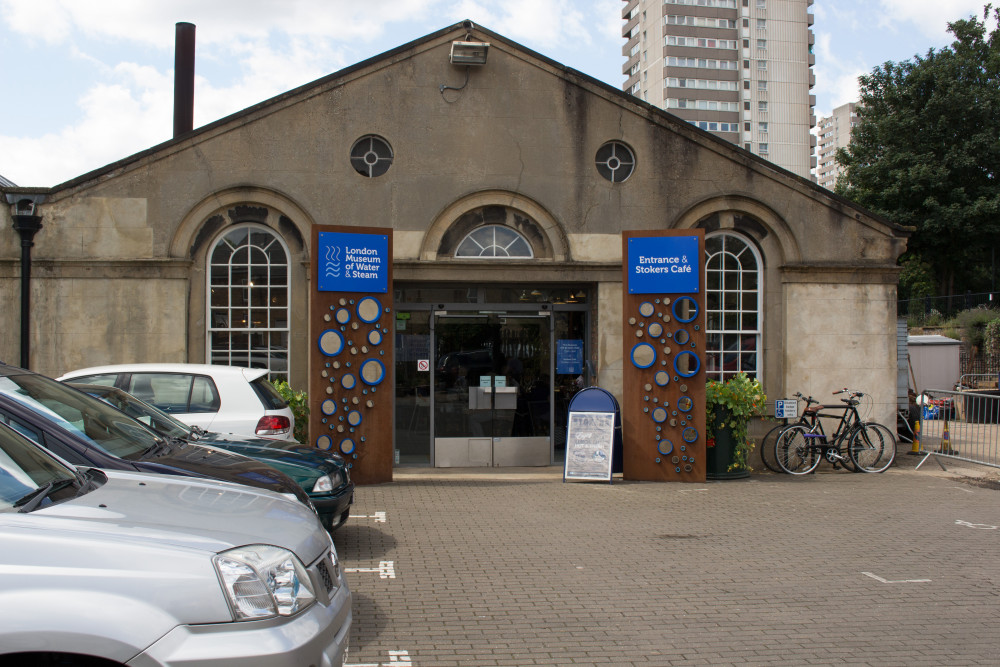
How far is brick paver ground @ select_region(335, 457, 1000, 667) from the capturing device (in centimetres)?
536

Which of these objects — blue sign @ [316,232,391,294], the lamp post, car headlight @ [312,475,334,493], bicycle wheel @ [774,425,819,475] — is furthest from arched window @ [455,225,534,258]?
car headlight @ [312,475,334,493]

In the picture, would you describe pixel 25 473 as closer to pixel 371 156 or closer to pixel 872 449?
pixel 371 156

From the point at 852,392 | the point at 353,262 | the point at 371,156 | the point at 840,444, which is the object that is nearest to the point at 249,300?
the point at 353,262

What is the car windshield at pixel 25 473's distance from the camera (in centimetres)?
336

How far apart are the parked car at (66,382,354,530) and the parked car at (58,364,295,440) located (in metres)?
1.18

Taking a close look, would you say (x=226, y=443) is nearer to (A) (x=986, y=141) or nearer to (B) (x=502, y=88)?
(B) (x=502, y=88)

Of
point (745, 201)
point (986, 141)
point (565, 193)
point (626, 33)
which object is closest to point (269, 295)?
point (565, 193)

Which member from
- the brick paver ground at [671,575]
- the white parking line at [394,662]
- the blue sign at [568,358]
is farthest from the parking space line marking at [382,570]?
the blue sign at [568,358]

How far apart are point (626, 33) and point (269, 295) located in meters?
94.9

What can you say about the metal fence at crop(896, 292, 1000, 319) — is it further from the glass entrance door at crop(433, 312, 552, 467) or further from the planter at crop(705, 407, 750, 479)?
the glass entrance door at crop(433, 312, 552, 467)

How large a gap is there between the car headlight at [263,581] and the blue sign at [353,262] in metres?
8.07

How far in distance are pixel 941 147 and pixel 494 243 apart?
33467mm

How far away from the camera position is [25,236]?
12.1 m

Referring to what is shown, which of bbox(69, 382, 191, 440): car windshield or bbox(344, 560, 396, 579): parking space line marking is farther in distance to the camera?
bbox(69, 382, 191, 440): car windshield
